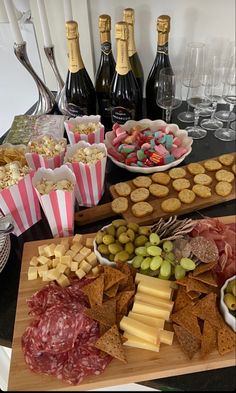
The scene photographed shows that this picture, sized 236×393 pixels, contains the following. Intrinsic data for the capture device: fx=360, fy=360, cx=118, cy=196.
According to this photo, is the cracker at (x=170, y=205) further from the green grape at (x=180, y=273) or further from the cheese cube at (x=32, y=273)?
the cheese cube at (x=32, y=273)

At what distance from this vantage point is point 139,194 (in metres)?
0.70

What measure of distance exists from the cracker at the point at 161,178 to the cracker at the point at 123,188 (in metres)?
0.06

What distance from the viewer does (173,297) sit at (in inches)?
21.5

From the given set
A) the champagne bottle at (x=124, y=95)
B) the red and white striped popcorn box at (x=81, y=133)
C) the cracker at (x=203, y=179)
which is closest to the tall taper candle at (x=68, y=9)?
the champagne bottle at (x=124, y=95)

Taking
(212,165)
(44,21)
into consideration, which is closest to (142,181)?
(212,165)

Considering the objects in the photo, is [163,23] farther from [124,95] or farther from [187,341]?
[187,341]

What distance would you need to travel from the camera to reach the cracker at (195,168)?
2.40 ft

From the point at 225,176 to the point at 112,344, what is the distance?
1.32 feet

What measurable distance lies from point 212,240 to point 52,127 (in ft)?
1.47

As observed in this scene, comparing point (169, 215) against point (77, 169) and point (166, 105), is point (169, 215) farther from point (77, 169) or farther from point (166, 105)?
point (166, 105)

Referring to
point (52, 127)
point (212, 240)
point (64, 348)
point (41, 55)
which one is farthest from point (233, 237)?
point (41, 55)

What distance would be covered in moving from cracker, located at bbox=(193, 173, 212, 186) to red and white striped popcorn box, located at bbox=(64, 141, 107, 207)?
19 cm

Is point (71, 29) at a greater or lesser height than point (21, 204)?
greater

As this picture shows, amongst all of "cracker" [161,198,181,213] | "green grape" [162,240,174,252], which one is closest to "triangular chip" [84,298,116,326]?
"green grape" [162,240,174,252]
